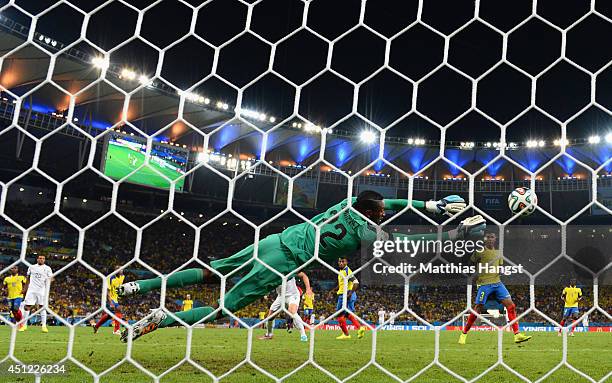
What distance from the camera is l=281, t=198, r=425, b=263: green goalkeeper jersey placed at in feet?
10.8

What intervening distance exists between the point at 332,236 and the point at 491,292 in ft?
14.1

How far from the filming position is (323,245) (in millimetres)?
3443

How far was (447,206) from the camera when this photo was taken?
2.96 m

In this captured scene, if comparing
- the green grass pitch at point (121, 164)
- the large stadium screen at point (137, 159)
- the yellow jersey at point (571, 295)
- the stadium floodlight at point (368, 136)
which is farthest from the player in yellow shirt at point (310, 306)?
the stadium floodlight at point (368, 136)

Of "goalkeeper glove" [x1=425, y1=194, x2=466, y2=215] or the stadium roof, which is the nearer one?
"goalkeeper glove" [x1=425, y1=194, x2=466, y2=215]

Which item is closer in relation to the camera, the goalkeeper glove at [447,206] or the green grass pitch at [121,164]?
the goalkeeper glove at [447,206]

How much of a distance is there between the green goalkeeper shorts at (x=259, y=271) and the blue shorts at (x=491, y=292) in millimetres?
4378

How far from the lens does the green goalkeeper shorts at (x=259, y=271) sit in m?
3.09

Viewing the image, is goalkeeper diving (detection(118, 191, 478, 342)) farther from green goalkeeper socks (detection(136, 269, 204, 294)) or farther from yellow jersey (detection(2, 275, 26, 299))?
yellow jersey (detection(2, 275, 26, 299))

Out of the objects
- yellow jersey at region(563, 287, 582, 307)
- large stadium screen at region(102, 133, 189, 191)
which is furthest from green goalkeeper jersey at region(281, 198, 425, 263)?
large stadium screen at region(102, 133, 189, 191)

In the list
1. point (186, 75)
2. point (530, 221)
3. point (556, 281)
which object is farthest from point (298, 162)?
point (556, 281)

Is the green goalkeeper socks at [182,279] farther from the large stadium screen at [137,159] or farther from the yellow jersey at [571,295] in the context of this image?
the large stadium screen at [137,159]
